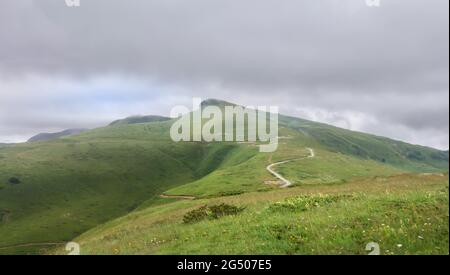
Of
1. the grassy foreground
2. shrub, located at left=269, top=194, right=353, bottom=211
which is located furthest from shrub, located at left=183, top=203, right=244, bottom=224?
shrub, located at left=269, top=194, right=353, bottom=211

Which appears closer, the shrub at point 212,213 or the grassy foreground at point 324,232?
the grassy foreground at point 324,232

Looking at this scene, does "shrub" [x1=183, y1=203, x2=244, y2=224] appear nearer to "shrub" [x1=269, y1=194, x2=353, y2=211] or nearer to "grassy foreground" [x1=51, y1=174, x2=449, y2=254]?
"grassy foreground" [x1=51, y1=174, x2=449, y2=254]

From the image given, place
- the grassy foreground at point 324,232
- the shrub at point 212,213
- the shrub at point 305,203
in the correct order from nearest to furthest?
the grassy foreground at point 324,232, the shrub at point 305,203, the shrub at point 212,213

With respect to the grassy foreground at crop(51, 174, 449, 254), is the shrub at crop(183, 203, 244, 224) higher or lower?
lower

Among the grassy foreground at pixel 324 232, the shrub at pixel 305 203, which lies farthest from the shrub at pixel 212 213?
the shrub at pixel 305 203

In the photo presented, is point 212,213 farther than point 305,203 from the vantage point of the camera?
Yes

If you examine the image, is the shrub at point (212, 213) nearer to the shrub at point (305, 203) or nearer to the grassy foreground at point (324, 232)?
the grassy foreground at point (324, 232)

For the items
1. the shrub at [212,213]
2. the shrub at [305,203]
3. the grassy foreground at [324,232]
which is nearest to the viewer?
the grassy foreground at [324,232]

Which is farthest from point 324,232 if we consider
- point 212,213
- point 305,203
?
point 212,213

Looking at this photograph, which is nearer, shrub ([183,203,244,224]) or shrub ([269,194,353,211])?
shrub ([269,194,353,211])

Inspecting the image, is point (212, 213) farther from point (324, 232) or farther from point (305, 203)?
point (324, 232)

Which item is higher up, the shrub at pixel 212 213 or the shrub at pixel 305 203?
the shrub at pixel 305 203
